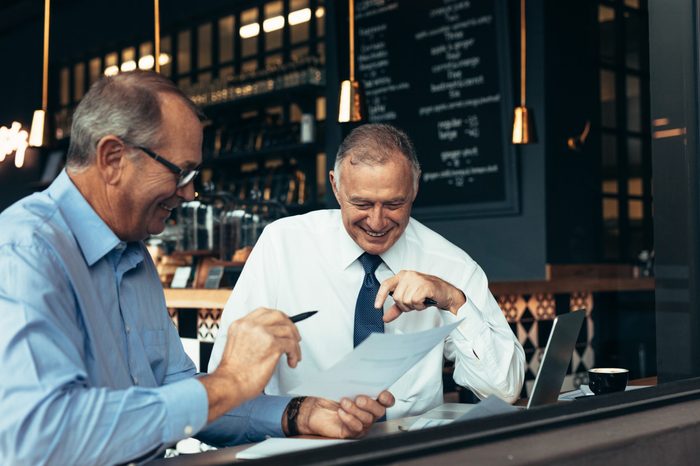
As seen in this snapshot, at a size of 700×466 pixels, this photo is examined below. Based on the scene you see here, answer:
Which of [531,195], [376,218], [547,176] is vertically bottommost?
[376,218]

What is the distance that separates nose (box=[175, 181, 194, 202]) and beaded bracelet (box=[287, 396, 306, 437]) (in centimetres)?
46

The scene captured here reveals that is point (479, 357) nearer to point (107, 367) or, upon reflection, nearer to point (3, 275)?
point (107, 367)

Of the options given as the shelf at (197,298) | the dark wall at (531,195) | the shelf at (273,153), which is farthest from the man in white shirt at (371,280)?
the shelf at (273,153)

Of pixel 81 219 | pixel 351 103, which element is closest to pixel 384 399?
pixel 81 219

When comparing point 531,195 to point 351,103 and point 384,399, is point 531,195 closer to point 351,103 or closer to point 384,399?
point 351,103

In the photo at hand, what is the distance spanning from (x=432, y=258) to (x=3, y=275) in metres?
1.24

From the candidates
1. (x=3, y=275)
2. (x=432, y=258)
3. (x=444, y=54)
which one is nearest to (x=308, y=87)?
(x=444, y=54)

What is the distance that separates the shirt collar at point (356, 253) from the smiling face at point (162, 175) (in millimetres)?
723

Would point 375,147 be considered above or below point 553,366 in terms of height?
above

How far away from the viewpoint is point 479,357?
197cm

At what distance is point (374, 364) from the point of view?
1379 mm

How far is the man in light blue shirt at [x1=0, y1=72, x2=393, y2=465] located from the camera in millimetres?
1135

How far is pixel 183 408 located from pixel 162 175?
41cm

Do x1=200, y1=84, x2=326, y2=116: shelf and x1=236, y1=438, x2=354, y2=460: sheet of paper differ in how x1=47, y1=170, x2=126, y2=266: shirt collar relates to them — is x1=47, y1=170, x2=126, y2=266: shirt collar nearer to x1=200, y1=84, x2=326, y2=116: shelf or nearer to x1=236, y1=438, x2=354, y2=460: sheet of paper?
x1=236, y1=438, x2=354, y2=460: sheet of paper
